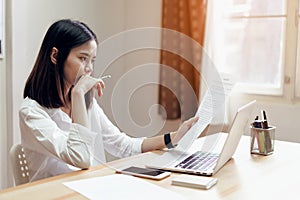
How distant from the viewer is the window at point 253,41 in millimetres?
2637

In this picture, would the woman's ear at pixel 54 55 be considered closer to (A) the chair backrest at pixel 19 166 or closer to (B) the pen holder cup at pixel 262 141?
(A) the chair backrest at pixel 19 166

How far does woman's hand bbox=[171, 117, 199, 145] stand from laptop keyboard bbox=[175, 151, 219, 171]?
89 mm

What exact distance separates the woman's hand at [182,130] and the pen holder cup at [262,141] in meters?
0.26

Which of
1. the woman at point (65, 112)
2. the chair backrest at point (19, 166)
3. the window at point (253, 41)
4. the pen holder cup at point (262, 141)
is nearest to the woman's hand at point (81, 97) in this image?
the woman at point (65, 112)

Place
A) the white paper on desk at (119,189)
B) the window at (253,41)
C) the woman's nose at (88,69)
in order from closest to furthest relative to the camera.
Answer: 1. the white paper on desk at (119,189)
2. the woman's nose at (88,69)
3. the window at (253,41)

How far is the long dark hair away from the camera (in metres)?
1.52

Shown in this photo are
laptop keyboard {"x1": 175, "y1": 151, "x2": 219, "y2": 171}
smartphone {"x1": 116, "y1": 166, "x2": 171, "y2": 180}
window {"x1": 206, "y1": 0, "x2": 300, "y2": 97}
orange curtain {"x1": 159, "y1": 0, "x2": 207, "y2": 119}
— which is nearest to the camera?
smartphone {"x1": 116, "y1": 166, "x2": 171, "y2": 180}

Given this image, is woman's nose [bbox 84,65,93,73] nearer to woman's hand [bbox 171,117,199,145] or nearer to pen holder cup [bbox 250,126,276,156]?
woman's hand [bbox 171,117,199,145]

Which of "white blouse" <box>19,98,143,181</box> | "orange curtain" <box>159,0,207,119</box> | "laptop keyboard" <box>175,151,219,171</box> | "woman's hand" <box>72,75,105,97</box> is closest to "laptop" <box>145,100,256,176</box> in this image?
"laptop keyboard" <box>175,151,219,171</box>

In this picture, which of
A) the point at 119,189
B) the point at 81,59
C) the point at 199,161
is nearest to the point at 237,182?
the point at 199,161

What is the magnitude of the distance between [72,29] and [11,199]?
680 millimetres

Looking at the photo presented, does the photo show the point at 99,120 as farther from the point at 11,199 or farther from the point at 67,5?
the point at 67,5

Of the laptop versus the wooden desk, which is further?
the laptop

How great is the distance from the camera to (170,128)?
5.49ft
